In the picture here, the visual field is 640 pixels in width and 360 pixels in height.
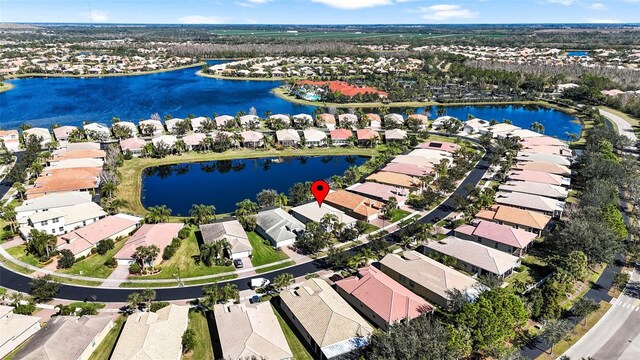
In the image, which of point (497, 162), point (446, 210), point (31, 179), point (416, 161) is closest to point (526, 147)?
point (497, 162)

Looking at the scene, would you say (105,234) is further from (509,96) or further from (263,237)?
(509,96)

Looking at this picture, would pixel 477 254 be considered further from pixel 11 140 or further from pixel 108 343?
pixel 11 140

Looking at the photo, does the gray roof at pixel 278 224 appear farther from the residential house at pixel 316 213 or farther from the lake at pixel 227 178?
the lake at pixel 227 178

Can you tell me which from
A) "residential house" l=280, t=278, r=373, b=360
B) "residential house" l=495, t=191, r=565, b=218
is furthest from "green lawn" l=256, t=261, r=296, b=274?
"residential house" l=495, t=191, r=565, b=218

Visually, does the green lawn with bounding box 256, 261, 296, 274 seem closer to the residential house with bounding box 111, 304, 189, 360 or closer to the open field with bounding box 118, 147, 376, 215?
the residential house with bounding box 111, 304, 189, 360

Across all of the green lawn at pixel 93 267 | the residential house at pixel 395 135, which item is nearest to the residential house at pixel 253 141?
the residential house at pixel 395 135
